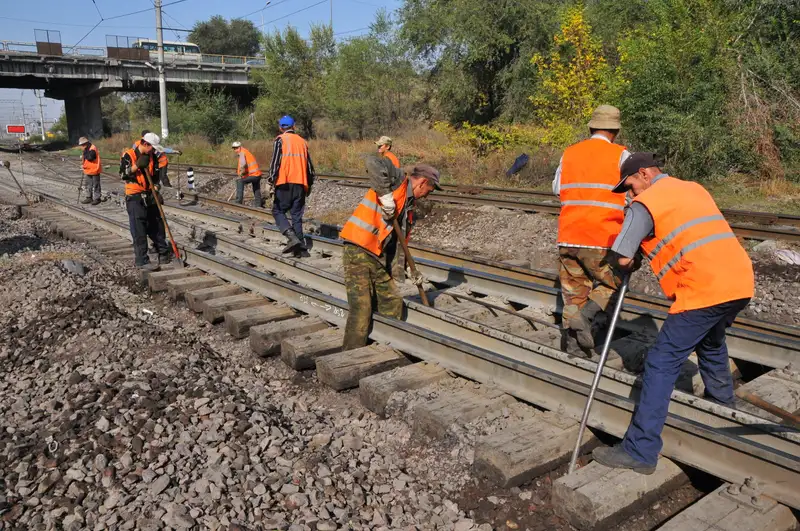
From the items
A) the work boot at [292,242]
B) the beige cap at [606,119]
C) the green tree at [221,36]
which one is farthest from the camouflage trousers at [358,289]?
the green tree at [221,36]

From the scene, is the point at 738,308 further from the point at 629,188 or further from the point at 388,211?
the point at 388,211

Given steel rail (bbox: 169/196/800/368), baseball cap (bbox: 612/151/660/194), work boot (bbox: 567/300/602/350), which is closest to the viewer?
baseball cap (bbox: 612/151/660/194)

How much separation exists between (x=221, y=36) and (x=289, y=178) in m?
91.1

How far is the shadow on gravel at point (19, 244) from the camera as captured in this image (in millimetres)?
9583

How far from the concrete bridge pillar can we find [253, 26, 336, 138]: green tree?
71.7 feet

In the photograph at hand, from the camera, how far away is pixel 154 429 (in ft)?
12.8

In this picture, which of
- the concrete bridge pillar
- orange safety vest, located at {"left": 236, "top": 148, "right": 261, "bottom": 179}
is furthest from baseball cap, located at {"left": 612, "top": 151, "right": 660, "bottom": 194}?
the concrete bridge pillar

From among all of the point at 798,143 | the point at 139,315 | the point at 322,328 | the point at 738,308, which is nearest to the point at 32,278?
the point at 139,315

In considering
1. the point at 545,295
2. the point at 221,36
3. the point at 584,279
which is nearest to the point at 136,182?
the point at 545,295

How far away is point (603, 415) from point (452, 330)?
165 centimetres

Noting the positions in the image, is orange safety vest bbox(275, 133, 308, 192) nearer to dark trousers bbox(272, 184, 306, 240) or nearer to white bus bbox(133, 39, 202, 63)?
dark trousers bbox(272, 184, 306, 240)

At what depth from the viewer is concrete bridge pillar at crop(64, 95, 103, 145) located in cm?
5794

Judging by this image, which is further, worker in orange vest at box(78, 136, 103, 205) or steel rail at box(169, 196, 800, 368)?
worker in orange vest at box(78, 136, 103, 205)

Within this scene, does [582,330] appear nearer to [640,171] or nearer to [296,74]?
[640,171]
